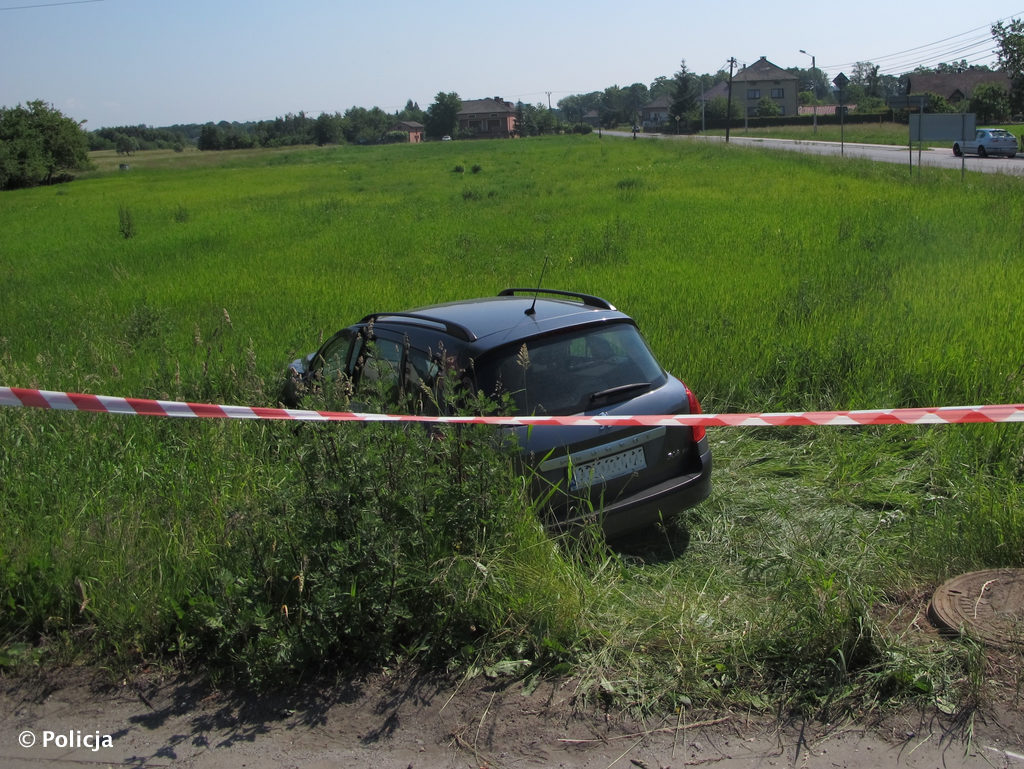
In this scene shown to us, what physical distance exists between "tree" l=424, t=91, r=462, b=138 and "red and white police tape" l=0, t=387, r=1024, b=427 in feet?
535

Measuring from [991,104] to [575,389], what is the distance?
7314 centimetres

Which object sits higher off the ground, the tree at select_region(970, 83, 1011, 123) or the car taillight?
the tree at select_region(970, 83, 1011, 123)

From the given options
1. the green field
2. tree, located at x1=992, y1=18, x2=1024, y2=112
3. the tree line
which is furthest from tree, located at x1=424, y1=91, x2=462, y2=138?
the green field

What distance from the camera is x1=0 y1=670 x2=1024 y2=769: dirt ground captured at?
9.82 feet

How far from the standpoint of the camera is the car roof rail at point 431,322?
4.73 metres

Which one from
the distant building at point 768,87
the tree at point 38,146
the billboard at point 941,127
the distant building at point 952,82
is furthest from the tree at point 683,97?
the billboard at point 941,127

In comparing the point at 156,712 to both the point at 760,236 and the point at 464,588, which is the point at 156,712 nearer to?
the point at 464,588

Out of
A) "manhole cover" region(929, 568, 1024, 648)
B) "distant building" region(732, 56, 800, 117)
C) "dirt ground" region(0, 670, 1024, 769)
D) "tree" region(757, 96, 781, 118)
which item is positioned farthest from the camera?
"distant building" region(732, 56, 800, 117)

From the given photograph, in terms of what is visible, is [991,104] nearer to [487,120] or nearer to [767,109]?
[767,109]

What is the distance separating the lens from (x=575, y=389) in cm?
464

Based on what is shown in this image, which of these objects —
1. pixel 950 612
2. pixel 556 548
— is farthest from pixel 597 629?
pixel 950 612

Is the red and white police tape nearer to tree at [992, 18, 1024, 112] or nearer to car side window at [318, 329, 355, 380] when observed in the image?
car side window at [318, 329, 355, 380]

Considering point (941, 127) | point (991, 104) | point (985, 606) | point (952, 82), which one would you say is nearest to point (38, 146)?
point (941, 127)

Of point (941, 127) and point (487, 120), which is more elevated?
point (487, 120)
